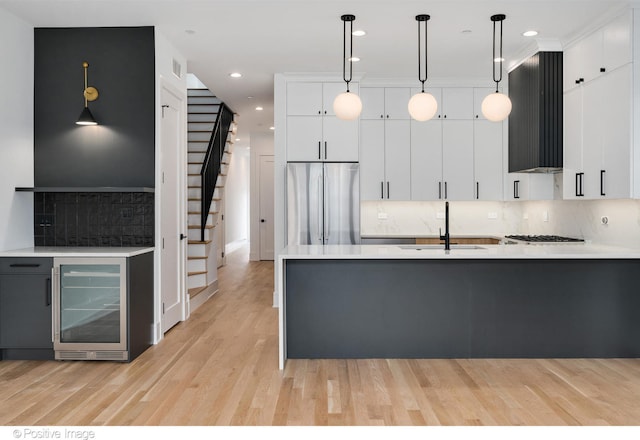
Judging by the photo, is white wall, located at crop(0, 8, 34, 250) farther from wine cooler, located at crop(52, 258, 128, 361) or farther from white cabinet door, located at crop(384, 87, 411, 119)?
white cabinet door, located at crop(384, 87, 411, 119)

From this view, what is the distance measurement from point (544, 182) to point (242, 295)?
422 centimetres

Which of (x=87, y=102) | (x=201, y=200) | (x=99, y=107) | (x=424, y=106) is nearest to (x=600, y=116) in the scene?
A: (x=424, y=106)

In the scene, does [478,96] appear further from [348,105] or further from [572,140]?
[348,105]

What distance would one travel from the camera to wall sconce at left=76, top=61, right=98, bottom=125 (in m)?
4.60

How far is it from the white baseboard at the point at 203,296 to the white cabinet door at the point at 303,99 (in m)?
2.58

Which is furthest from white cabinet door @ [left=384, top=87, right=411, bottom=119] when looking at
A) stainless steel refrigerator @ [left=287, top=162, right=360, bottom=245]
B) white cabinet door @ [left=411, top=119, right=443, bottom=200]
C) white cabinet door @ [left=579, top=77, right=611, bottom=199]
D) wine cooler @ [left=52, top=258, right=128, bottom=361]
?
wine cooler @ [left=52, top=258, right=128, bottom=361]

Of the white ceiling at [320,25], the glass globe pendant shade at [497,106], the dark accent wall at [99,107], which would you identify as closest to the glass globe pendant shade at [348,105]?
the white ceiling at [320,25]

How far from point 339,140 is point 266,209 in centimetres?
563

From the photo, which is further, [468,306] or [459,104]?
[459,104]

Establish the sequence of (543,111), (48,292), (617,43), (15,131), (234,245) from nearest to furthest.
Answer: (48,292) < (617,43) < (15,131) < (543,111) < (234,245)

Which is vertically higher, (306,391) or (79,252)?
(79,252)

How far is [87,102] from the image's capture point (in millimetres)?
4797

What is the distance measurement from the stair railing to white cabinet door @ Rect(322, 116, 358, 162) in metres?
2.07

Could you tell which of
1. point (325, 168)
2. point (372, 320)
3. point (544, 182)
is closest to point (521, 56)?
point (544, 182)
